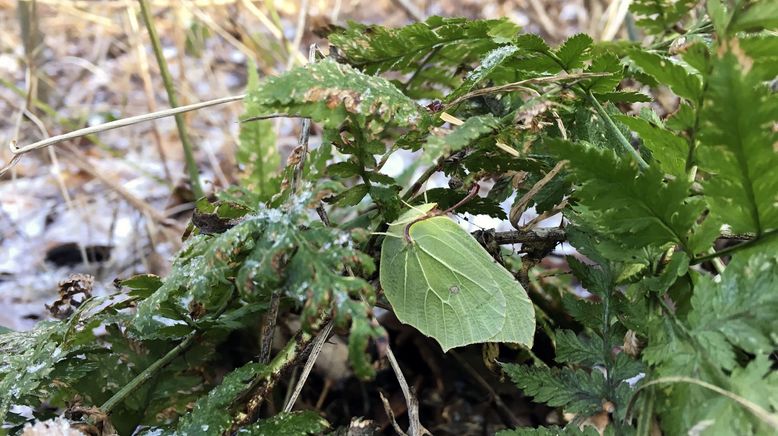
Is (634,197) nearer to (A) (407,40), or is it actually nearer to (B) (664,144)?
(B) (664,144)

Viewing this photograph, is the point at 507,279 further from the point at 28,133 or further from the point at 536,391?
the point at 28,133

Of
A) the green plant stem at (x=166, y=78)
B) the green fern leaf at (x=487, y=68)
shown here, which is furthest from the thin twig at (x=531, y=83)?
the green plant stem at (x=166, y=78)

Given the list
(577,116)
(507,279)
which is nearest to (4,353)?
(507,279)

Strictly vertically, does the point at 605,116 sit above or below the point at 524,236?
above

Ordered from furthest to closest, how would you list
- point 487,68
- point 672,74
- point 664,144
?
1. point 487,68
2. point 664,144
3. point 672,74

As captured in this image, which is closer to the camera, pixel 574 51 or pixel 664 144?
pixel 664 144

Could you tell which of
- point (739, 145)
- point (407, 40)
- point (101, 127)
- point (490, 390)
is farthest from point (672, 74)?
point (101, 127)
